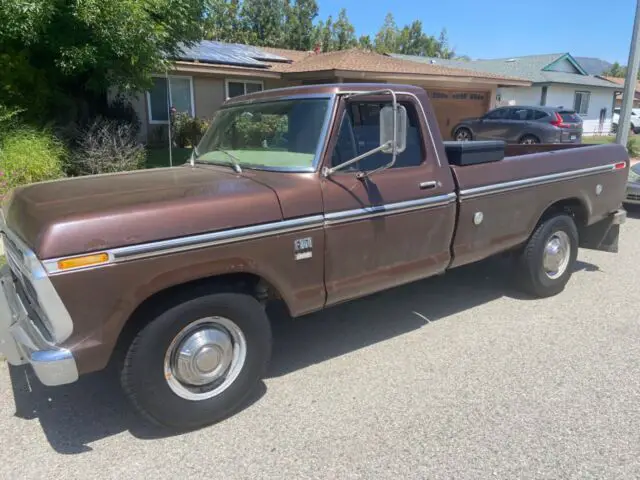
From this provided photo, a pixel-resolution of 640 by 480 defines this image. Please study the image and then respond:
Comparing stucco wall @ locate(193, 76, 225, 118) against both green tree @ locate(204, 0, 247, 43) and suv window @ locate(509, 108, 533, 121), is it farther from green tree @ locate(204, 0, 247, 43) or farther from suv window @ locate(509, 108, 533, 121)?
green tree @ locate(204, 0, 247, 43)

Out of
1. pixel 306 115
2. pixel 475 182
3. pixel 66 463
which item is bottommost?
pixel 66 463

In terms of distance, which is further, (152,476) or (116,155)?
(116,155)

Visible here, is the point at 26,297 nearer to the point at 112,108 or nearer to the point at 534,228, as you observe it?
Answer: the point at 534,228

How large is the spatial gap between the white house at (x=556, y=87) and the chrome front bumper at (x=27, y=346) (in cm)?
2995

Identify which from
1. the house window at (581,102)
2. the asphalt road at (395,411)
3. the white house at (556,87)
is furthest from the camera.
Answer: the house window at (581,102)

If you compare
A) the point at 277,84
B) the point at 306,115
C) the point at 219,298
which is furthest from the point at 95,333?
the point at 277,84

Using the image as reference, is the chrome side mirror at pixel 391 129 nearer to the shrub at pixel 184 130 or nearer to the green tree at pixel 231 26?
the shrub at pixel 184 130

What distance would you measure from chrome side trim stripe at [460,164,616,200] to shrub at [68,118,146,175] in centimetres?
784

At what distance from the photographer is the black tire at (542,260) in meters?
5.12

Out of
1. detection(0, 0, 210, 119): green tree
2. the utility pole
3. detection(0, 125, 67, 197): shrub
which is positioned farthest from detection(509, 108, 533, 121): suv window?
detection(0, 125, 67, 197): shrub

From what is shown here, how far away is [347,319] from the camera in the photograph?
4914 mm

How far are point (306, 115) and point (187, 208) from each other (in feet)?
4.01

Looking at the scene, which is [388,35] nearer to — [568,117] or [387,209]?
[568,117]

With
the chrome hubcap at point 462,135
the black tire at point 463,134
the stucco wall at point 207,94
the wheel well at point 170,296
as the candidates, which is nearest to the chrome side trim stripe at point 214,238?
the wheel well at point 170,296
